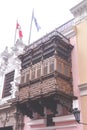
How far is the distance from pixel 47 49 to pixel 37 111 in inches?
121

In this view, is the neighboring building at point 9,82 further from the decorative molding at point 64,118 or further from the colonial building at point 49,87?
the decorative molding at point 64,118

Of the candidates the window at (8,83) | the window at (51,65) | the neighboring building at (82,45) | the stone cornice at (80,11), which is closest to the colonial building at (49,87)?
the window at (51,65)

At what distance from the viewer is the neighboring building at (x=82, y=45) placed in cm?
934

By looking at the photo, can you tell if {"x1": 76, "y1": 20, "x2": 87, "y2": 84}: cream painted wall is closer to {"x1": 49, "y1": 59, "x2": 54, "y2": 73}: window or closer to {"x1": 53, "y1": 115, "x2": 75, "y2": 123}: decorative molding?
{"x1": 49, "y1": 59, "x2": 54, "y2": 73}: window

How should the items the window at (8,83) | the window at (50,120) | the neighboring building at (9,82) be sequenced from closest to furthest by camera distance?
the window at (50,120), the neighboring building at (9,82), the window at (8,83)

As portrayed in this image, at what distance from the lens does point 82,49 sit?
10438 millimetres

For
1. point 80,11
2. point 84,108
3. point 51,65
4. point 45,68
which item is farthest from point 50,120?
point 80,11

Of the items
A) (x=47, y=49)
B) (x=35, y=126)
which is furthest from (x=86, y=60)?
(x=35, y=126)

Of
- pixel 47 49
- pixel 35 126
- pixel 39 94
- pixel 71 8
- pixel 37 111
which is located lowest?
pixel 35 126

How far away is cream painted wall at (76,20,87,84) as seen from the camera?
9828 mm

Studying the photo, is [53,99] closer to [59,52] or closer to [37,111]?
[37,111]

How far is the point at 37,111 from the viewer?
10.4 m

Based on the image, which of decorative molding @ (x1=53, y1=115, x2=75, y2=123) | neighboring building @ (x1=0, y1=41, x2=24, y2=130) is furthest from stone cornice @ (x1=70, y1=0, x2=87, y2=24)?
decorative molding @ (x1=53, y1=115, x2=75, y2=123)

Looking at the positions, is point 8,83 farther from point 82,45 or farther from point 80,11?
point 80,11
